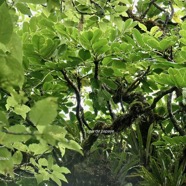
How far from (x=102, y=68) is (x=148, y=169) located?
22.6 inches

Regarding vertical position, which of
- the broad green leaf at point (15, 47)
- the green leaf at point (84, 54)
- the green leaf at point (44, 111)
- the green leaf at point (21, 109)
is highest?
the green leaf at point (84, 54)

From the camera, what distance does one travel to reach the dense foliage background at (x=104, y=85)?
3.81ft

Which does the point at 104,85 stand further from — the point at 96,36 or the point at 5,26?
the point at 5,26

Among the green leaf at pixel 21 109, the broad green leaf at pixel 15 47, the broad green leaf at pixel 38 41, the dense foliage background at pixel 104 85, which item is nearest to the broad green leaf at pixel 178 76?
the dense foliage background at pixel 104 85

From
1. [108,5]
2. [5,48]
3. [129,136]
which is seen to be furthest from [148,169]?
[5,48]

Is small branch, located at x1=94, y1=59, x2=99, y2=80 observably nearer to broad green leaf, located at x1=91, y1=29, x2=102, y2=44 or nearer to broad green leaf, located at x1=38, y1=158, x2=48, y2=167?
broad green leaf, located at x1=91, y1=29, x2=102, y2=44

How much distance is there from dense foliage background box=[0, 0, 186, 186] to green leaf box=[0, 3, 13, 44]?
20cm

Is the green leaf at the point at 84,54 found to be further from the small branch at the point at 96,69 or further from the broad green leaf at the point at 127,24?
the broad green leaf at the point at 127,24

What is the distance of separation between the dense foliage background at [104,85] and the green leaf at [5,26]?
0.20 m

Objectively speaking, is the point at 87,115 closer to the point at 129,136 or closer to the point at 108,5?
the point at 129,136

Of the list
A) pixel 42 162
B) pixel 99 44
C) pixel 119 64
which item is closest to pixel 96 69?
pixel 119 64

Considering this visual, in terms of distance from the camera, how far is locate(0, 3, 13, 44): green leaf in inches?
14.1

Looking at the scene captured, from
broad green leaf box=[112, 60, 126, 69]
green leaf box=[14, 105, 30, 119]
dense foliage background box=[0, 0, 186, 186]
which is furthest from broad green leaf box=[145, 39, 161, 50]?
green leaf box=[14, 105, 30, 119]

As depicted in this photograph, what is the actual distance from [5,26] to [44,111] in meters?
0.10
